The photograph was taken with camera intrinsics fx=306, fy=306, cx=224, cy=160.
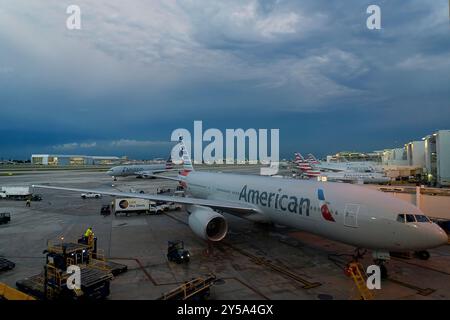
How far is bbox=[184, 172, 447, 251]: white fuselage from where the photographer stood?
1280 centimetres

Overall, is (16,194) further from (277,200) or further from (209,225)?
(277,200)

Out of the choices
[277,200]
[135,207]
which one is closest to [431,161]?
[277,200]

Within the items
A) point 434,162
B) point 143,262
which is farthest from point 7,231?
point 434,162

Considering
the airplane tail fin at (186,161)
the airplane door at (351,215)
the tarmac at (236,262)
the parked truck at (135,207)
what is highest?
the airplane tail fin at (186,161)

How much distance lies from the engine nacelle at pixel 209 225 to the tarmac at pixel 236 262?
1.13 meters

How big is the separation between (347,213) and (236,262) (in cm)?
669

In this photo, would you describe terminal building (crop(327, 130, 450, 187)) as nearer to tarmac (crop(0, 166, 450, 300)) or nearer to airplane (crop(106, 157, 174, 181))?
tarmac (crop(0, 166, 450, 300))

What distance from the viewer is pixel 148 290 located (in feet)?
44.1

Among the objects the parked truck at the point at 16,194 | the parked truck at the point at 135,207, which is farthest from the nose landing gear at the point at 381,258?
the parked truck at the point at 16,194

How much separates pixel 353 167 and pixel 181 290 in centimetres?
7482

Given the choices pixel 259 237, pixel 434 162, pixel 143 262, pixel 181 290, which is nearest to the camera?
pixel 181 290

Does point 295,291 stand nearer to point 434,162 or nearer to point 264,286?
point 264,286

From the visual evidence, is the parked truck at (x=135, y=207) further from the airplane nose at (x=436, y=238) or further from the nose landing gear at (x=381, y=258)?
the airplane nose at (x=436, y=238)

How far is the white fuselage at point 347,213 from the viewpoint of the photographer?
42.0 feet
